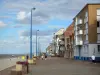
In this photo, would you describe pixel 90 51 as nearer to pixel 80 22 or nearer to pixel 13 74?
pixel 80 22

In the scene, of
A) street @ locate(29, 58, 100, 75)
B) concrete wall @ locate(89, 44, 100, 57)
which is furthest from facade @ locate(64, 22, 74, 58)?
street @ locate(29, 58, 100, 75)

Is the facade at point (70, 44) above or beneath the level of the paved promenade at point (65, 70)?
above

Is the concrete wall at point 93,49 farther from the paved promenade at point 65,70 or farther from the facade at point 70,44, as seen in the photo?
the facade at point 70,44

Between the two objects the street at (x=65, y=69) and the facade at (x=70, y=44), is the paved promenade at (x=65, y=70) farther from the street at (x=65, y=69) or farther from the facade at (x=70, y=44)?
the facade at (x=70, y=44)

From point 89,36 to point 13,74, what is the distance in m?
55.0

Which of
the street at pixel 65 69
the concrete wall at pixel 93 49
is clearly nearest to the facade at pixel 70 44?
the concrete wall at pixel 93 49

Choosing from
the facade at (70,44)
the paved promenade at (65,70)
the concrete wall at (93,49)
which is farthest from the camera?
the facade at (70,44)

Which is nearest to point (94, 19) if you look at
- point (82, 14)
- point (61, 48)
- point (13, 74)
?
point (82, 14)

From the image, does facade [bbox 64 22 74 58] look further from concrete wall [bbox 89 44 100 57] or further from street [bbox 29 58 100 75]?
street [bbox 29 58 100 75]

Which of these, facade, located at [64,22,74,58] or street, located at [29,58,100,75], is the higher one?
facade, located at [64,22,74,58]

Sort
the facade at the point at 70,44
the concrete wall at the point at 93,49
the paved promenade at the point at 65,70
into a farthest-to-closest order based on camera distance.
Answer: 1. the facade at the point at 70,44
2. the concrete wall at the point at 93,49
3. the paved promenade at the point at 65,70

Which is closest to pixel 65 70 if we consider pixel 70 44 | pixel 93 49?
pixel 93 49

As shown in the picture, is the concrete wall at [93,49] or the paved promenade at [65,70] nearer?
the paved promenade at [65,70]

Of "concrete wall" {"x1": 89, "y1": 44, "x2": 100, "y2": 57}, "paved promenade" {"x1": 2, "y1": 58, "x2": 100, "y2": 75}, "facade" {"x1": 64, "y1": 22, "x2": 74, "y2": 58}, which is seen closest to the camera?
"paved promenade" {"x1": 2, "y1": 58, "x2": 100, "y2": 75}
